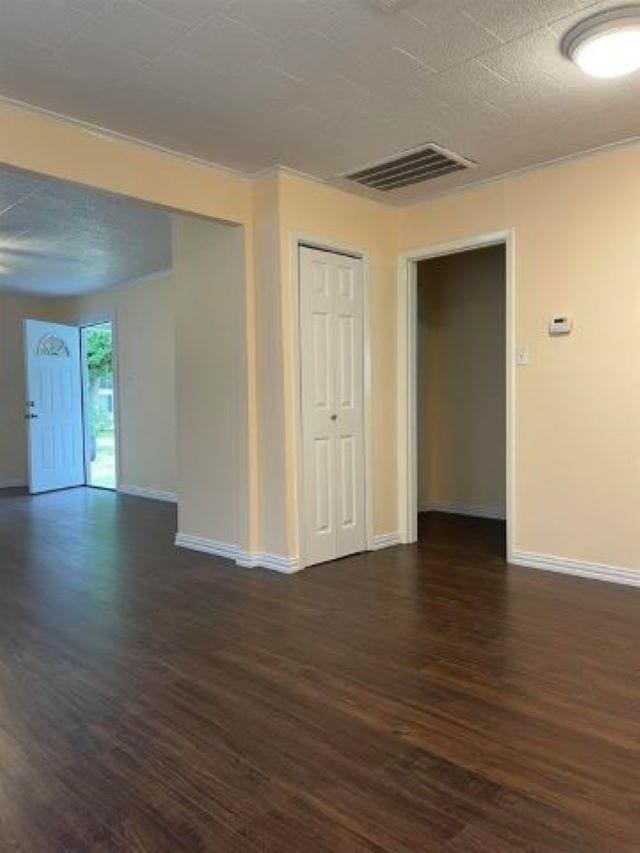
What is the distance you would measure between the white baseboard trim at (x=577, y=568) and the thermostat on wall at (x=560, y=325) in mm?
1392

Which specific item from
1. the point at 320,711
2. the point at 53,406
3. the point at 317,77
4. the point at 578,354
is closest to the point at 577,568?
the point at 578,354

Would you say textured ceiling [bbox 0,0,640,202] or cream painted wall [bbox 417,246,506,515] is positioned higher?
textured ceiling [bbox 0,0,640,202]

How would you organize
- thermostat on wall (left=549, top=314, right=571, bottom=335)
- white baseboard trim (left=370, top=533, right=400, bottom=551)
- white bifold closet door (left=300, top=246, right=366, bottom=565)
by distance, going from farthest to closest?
white baseboard trim (left=370, top=533, right=400, bottom=551) → white bifold closet door (left=300, top=246, right=366, bottom=565) → thermostat on wall (left=549, top=314, right=571, bottom=335)

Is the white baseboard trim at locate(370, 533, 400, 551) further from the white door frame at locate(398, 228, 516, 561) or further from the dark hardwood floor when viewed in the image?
the dark hardwood floor

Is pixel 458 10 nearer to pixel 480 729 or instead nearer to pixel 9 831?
pixel 480 729

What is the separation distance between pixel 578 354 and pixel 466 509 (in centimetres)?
249

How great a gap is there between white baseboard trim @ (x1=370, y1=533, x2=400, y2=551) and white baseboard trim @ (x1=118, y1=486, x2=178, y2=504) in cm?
289

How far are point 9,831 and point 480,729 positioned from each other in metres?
1.41

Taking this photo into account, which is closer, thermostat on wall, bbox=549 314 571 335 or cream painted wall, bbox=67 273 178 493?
thermostat on wall, bbox=549 314 571 335

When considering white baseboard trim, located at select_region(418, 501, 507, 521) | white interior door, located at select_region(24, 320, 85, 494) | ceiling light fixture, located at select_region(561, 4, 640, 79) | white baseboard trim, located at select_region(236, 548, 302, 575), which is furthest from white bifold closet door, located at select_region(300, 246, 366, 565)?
white interior door, located at select_region(24, 320, 85, 494)

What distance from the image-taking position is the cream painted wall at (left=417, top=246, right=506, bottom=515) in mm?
5656

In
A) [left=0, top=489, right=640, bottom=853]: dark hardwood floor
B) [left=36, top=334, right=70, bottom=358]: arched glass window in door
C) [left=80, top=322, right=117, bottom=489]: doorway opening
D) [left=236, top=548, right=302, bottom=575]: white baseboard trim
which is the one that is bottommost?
[left=0, top=489, right=640, bottom=853]: dark hardwood floor

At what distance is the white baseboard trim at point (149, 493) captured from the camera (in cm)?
691

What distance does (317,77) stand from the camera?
2764mm
